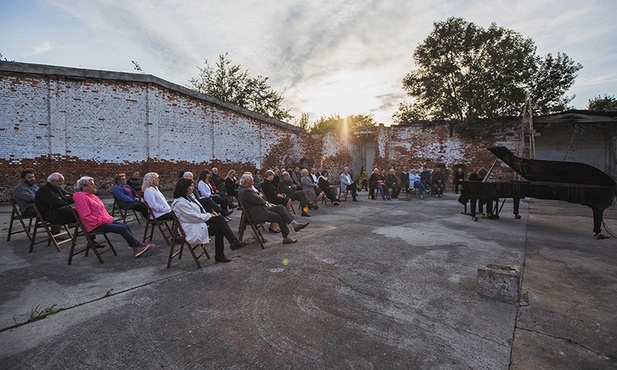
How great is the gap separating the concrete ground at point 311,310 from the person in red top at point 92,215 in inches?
13.4

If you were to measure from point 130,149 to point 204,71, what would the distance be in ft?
63.0

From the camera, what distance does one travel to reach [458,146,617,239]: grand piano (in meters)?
5.89

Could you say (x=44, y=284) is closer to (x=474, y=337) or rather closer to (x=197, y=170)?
(x=474, y=337)

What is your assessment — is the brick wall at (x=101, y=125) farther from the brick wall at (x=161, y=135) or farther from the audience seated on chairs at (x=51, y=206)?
the audience seated on chairs at (x=51, y=206)

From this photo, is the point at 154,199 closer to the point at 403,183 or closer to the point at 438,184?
the point at 403,183

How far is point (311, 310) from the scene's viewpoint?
2.90m

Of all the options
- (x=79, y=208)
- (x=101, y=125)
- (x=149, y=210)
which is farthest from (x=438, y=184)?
(x=101, y=125)

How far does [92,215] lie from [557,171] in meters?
9.08

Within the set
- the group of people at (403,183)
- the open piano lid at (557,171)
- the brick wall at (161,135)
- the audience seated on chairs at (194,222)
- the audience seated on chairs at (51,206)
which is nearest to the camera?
the audience seated on chairs at (194,222)

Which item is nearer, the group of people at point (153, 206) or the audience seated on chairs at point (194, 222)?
the audience seated on chairs at point (194, 222)

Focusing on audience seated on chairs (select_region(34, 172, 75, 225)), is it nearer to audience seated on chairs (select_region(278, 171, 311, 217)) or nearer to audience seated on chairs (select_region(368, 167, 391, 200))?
audience seated on chairs (select_region(278, 171, 311, 217))

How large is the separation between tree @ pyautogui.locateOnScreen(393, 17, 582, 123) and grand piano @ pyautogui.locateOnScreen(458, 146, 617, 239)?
11.8 metres

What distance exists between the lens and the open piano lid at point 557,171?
607cm

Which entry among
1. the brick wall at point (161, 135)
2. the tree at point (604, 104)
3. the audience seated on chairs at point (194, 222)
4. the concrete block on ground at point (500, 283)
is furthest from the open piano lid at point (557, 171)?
the tree at point (604, 104)
